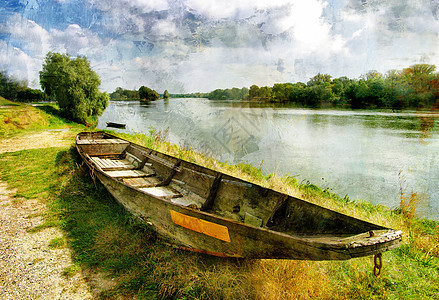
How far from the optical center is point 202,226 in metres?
2.85

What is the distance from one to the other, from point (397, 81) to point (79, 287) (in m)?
26.3

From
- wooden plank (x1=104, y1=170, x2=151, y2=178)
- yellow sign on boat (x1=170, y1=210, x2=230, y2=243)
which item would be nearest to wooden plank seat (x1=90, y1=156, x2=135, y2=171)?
wooden plank (x1=104, y1=170, x2=151, y2=178)

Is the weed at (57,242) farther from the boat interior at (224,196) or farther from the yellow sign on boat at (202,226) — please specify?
the yellow sign on boat at (202,226)

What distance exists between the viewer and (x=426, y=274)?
353 cm

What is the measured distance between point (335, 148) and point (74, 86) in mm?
25803

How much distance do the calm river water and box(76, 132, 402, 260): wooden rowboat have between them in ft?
15.5


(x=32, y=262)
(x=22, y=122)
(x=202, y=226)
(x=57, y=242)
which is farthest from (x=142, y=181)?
(x=22, y=122)

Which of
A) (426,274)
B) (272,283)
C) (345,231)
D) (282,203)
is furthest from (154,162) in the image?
(426,274)

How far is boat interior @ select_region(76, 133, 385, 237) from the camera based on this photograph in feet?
9.46

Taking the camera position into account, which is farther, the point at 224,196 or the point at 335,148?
the point at 335,148

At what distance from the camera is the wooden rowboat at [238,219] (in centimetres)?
216

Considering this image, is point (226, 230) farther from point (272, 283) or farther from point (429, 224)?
point (429, 224)

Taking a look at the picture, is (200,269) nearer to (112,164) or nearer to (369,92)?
(112,164)

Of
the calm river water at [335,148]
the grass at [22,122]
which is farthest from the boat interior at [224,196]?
the grass at [22,122]
